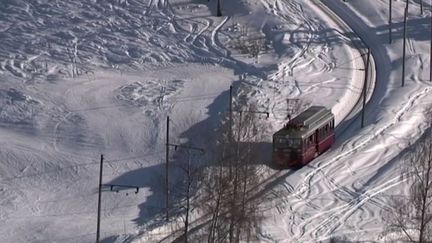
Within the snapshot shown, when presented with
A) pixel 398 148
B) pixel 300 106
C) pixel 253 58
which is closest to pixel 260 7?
pixel 253 58

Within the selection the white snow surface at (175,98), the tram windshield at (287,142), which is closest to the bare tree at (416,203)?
the white snow surface at (175,98)

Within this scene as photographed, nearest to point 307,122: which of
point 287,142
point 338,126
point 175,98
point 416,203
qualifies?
point 287,142

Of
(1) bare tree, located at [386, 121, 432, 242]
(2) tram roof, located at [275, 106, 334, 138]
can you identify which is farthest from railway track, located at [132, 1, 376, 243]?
(1) bare tree, located at [386, 121, 432, 242]

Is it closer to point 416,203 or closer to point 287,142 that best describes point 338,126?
point 287,142

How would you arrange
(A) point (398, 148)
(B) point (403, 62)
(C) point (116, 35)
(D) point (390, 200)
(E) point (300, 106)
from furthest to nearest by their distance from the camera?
1. (C) point (116, 35)
2. (B) point (403, 62)
3. (E) point (300, 106)
4. (A) point (398, 148)
5. (D) point (390, 200)

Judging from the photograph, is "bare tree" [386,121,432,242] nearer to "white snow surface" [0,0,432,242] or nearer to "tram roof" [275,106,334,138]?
"white snow surface" [0,0,432,242]

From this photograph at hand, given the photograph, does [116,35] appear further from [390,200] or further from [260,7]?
[390,200]

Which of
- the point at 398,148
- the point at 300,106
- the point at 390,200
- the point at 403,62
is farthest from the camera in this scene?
the point at 403,62
